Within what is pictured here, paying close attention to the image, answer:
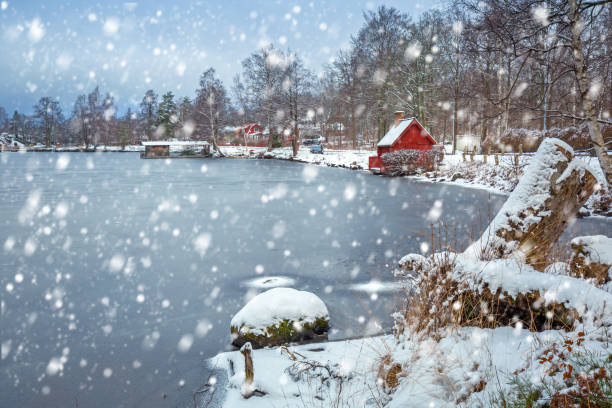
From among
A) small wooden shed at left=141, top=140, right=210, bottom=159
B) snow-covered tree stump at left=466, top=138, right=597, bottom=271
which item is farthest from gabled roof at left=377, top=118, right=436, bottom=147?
small wooden shed at left=141, top=140, right=210, bottom=159

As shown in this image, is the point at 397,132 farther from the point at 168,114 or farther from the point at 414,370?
the point at 168,114

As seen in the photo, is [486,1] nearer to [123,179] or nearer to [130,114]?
[123,179]

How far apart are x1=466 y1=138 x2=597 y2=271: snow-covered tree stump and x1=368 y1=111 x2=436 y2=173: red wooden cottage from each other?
2459 cm

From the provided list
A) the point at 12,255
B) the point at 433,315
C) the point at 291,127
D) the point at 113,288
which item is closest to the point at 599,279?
the point at 433,315

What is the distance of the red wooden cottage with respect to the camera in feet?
99.2

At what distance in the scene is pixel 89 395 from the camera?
4449 mm

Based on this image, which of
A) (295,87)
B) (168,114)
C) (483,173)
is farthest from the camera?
(168,114)

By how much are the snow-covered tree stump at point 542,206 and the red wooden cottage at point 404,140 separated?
2459 cm

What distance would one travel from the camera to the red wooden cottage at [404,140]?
30.2m

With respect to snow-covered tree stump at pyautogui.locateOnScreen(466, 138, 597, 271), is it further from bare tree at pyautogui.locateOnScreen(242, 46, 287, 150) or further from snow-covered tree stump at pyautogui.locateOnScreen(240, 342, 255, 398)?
bare tree at pyautogui.locateOnScreen(242, 46, 287, 150)

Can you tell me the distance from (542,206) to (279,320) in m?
3.87

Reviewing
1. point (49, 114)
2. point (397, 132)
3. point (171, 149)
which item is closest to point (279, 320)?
point (397, 132)

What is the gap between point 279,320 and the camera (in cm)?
541

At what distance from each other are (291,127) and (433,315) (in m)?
44.2
